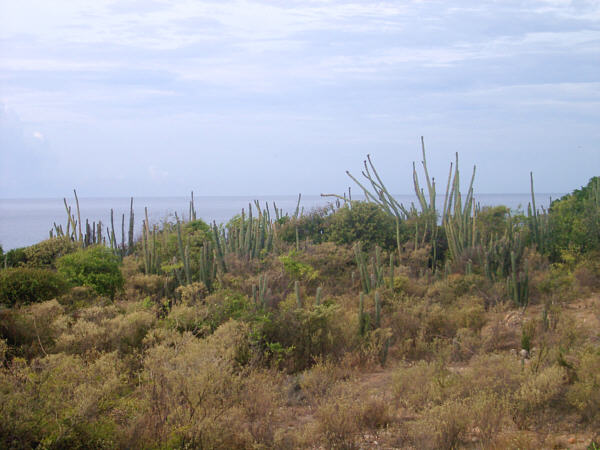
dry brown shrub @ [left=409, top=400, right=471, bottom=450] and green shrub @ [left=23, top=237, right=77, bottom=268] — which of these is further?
green shrub @ [left=23, top=237, right=77, bottom=268]

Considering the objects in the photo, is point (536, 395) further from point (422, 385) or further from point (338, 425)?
point (338, 425)

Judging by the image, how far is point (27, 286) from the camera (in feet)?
28.5

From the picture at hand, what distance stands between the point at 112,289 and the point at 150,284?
689 millimetres

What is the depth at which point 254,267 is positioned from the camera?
11359mm

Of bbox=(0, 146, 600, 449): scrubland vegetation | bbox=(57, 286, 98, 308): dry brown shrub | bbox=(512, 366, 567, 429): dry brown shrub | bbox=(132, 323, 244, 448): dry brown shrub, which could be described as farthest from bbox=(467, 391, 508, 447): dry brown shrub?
bbox=(57, 286, 98, 308): dry brown shrub

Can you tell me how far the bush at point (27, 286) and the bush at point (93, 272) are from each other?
93cm

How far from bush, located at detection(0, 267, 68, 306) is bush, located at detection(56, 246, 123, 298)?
928 mm

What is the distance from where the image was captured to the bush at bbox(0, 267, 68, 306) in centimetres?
848

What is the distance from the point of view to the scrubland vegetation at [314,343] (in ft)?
16.4

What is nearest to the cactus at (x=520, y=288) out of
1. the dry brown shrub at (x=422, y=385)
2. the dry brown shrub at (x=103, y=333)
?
the dry brown shrub at (x=422, y=385)

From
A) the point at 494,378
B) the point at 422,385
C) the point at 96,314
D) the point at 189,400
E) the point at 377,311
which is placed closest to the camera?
the point at 189,400

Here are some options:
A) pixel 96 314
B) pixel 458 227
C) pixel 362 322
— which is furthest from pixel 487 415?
pixel 458 227

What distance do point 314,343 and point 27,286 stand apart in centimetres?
453

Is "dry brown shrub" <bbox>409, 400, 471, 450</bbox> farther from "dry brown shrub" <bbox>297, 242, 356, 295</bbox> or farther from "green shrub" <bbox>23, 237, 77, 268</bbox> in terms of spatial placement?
"green shrub" <bbox>23, 237, 77, 268</bbox>
